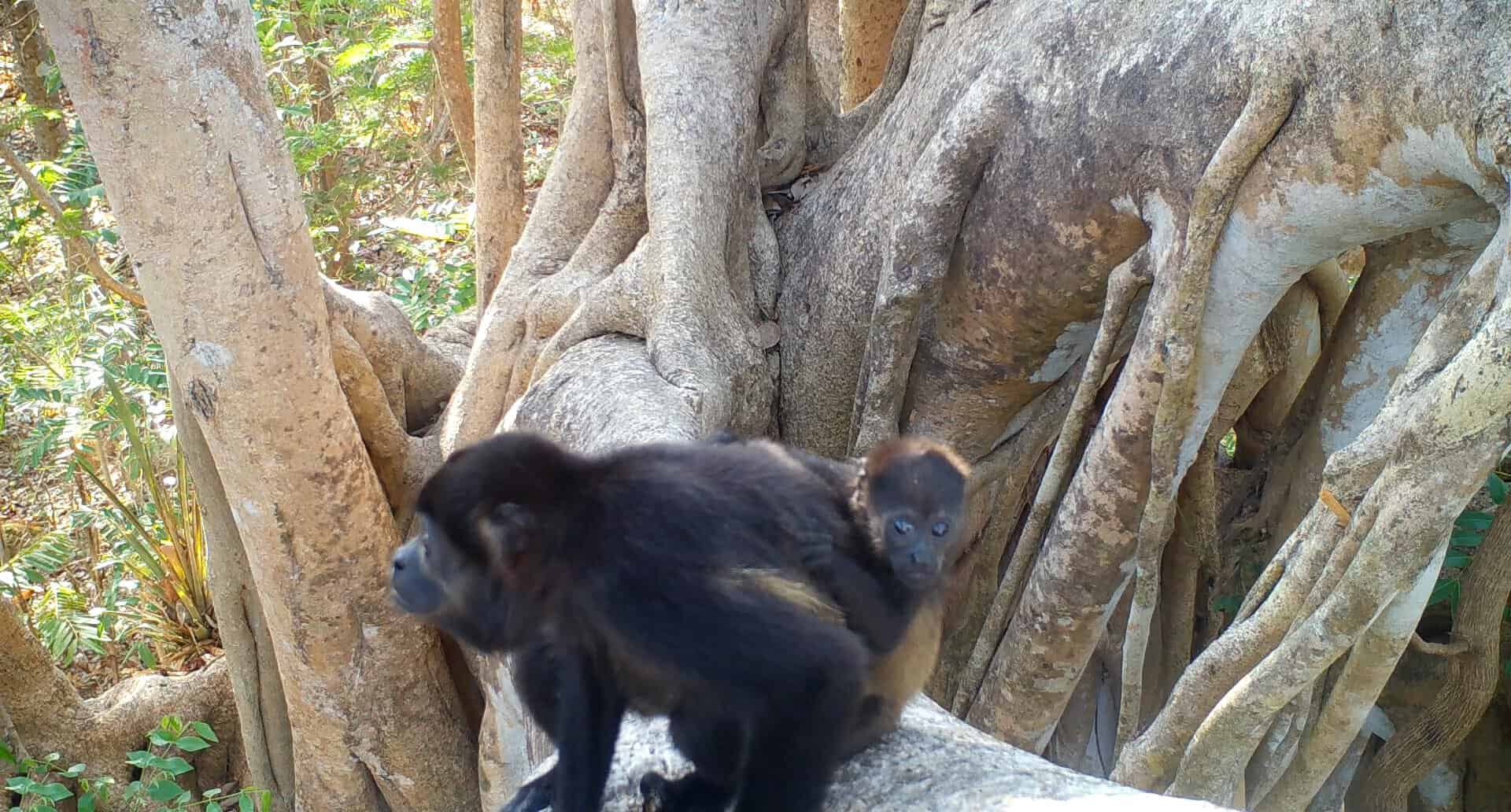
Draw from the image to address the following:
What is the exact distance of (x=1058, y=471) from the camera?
357 cm

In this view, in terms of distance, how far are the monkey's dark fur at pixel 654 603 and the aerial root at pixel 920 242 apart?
61.9 inches

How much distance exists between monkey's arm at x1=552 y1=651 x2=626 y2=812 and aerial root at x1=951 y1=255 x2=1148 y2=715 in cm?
173

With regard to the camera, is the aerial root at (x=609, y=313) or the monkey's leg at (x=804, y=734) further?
the aerial root at (x=609, y=313)

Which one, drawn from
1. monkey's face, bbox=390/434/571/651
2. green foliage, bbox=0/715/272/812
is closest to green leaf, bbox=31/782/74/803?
green foliage, bbox=0/715/272/812

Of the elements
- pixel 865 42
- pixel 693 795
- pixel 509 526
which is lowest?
pixel 693 795

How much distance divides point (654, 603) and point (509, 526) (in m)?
A: 0.31

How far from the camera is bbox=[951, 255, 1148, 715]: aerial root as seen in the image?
3.26 m

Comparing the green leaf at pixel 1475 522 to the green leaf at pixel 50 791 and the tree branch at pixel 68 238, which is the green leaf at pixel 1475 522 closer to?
the green leaf at pixel 50 791

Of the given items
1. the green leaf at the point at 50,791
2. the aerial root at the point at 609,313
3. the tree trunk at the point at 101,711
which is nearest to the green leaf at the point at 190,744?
the green leaf at the point at 50,791

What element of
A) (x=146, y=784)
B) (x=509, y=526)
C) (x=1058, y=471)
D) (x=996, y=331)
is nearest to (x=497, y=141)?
(x=996, y=331)

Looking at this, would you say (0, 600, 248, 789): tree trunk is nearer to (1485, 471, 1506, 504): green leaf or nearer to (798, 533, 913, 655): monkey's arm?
(798, 533, 913, 655): monkey's arm

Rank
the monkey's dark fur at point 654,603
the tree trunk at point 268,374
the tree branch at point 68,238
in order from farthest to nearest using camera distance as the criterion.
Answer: the tree branch at point 68,238, the tree trunk at point 268,374, the monkey's dark fur at point 654,603

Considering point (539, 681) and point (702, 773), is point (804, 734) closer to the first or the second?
point (702, 773)

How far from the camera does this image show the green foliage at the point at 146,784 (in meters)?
3.43
